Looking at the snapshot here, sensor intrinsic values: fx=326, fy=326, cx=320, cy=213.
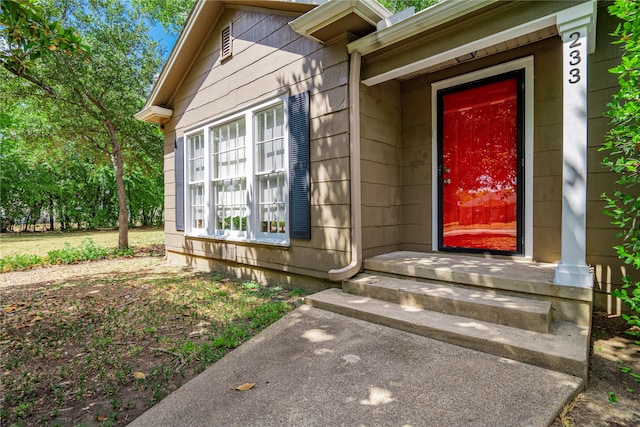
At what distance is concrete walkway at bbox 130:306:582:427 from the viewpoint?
1663mm

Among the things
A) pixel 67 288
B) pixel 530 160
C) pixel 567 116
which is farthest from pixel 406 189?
pixel 67 288

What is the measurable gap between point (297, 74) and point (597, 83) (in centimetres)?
306

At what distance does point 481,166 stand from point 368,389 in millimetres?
2844

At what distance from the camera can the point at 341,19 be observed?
3.34 m

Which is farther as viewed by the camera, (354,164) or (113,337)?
(354,164)

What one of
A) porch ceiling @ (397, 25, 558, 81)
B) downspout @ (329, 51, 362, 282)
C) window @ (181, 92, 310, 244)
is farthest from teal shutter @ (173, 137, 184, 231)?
porch ceiling @ (397, 25, 558, 81)

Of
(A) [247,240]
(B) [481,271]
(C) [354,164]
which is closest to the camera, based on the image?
(B) [481,271]

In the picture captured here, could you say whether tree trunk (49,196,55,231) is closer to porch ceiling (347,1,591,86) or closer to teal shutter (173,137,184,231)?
teal shutter (173,137,184,231)

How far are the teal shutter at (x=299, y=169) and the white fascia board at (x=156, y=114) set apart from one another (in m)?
3.54

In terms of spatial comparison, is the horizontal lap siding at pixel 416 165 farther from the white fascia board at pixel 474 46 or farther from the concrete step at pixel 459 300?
the concrete step at pixel 459 300

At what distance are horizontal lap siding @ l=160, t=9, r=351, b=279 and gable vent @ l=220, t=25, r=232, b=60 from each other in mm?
108

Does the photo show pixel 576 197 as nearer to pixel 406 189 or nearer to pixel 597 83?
pixel 597 83

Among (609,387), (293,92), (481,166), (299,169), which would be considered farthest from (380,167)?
(609,387)

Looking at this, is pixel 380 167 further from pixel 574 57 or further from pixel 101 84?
pixel 101 84
